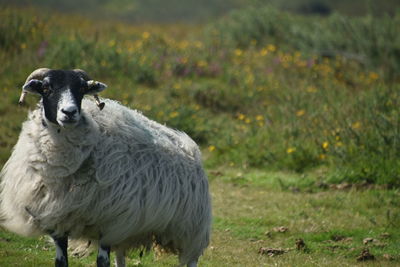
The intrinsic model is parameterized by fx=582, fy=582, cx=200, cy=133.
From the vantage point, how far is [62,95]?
16.7 feet

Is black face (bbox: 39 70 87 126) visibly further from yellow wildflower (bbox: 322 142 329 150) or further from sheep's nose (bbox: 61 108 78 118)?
yellow wildflower (bbox: 322 142 329 150)

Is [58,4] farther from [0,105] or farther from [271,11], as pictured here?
[0,105]

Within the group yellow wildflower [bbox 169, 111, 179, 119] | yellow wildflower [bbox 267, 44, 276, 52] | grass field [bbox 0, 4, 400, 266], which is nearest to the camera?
grass field [bbox 0, 4, 400, 266]

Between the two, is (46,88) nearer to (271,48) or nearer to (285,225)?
(285,225)

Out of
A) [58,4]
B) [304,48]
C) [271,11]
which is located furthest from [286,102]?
[58,4]

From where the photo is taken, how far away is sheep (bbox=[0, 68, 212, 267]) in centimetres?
514

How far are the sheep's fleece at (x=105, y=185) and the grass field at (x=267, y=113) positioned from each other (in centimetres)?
88

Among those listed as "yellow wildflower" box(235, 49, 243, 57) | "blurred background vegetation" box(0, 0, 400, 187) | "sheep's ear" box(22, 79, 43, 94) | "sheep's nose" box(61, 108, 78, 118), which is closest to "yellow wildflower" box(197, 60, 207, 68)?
"blurred background vegetation" box(0, 0, 400, 187)

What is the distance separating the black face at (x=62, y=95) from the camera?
4945mm

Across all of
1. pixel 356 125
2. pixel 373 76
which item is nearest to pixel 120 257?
pixel 356 125

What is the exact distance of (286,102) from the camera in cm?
1280

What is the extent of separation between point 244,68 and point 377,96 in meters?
5.20

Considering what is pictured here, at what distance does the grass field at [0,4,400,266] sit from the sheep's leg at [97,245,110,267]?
98cm

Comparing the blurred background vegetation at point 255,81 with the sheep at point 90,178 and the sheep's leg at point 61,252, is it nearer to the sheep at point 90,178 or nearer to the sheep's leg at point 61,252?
the sheep at point 90,178
